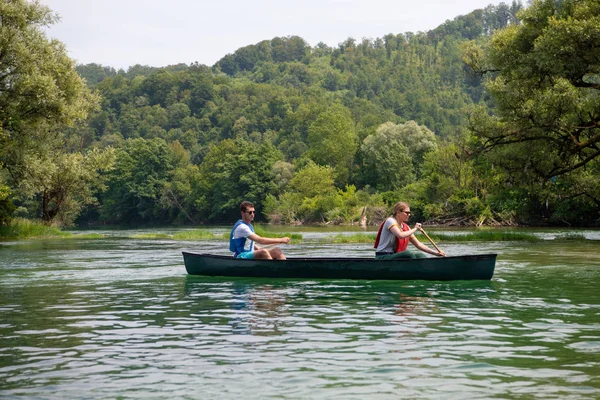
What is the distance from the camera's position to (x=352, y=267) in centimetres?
1731

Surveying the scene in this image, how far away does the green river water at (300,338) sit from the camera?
24.3ft

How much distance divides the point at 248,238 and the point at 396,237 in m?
3.45

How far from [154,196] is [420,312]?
99.8 m

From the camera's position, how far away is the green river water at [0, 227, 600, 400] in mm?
7398

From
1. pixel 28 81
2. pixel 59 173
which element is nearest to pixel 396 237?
pixel 28 81

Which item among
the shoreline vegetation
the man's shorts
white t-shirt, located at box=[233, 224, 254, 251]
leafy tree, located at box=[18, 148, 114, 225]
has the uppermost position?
leafy tree, located at box=[18, 148, 114, 225]

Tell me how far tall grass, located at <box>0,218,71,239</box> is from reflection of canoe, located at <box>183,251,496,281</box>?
81.9ft

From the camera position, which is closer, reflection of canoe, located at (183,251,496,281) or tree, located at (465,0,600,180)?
reflection of canoe, located at (183,251,496,281)

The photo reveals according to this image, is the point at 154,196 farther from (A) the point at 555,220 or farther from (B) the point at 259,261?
(B) the point at 259,261

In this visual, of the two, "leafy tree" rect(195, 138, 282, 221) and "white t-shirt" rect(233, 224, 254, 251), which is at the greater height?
"leafy tree" rect(195, 138, 282, 221)

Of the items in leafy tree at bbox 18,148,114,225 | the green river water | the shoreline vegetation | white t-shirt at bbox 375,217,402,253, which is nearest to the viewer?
the green river water

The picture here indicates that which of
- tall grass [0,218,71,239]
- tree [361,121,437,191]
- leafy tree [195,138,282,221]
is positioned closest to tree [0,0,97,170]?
tall grass [0,218,71,239]

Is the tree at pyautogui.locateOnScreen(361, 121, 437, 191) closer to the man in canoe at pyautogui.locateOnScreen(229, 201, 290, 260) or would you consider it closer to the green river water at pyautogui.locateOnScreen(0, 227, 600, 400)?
the man in canoe at pyautogui.locateOnScreen(229, 201, 290, 260)

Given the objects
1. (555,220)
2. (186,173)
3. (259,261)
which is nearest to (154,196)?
(186,173)
